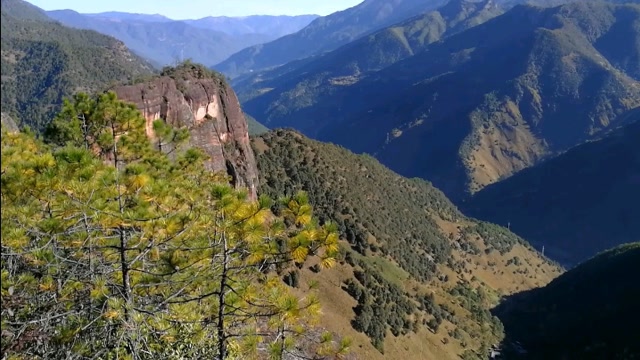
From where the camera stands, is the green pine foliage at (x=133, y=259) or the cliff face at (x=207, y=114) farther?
the cliff face at (x=207, y=114)

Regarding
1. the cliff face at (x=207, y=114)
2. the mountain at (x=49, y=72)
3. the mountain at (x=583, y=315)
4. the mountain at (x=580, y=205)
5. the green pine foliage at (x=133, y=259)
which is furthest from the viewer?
the mountain at (x=580, y=205)

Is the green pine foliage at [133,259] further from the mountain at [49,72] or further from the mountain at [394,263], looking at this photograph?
the mountain at [49,72]

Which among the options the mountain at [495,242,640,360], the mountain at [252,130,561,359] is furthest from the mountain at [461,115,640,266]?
the mountain at [495,242,640,360]

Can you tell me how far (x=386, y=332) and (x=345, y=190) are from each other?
30.9 m

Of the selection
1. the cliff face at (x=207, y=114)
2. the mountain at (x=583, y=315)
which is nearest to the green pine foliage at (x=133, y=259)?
the cliff face at (x=207, y=114)

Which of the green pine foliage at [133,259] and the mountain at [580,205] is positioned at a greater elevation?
the green pine foliage at [133,259]

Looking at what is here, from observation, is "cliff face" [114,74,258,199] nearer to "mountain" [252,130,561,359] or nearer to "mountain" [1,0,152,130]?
"mountain" [252,130,561,359]

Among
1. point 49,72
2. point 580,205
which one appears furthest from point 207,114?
point 580,205

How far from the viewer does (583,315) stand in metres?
81.1

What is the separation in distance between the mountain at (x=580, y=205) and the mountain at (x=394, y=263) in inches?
2282

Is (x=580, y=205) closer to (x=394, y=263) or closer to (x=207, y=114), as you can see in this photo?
(x=394, y=263)

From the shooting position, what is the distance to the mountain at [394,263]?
59781 mm

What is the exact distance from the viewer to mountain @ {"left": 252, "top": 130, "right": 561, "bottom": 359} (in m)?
59.8

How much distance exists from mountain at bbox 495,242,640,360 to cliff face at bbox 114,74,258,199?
4773 cm
